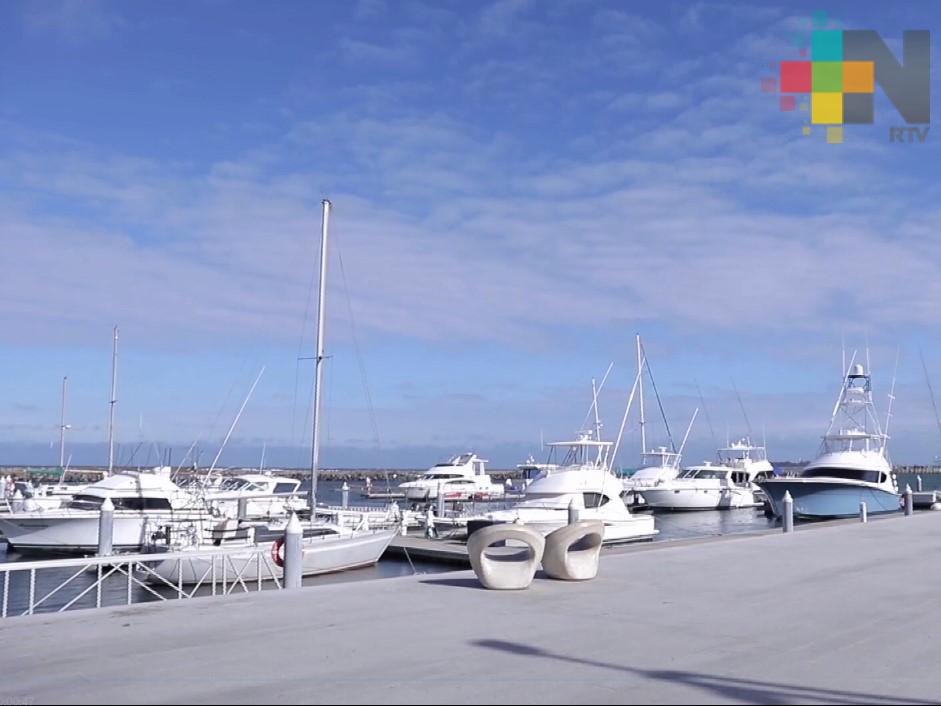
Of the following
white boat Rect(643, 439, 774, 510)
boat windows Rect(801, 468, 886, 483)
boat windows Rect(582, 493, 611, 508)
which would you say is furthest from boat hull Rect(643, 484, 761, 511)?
boat windows Rect(582, 493, 611, 508)

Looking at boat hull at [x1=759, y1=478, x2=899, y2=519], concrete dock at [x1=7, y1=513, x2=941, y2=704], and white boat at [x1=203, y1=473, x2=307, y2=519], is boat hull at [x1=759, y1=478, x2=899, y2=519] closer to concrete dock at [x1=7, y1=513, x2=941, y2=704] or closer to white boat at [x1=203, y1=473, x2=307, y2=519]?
white boat at [x1=203, y1=473, x2=307, y2=519]

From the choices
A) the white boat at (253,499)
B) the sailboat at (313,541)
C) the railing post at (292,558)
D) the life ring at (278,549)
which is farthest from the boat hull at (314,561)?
the railing post at (292,558)

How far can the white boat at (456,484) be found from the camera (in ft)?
212

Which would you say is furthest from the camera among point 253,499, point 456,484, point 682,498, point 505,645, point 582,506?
point 456,484

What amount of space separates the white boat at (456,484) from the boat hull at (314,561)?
118 feet

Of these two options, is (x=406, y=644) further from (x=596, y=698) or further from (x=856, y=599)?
(x=856, y=599)

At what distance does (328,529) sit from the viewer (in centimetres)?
2636

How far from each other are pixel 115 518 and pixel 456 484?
124ft

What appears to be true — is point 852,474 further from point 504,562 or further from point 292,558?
point 292,558

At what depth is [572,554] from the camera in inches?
539

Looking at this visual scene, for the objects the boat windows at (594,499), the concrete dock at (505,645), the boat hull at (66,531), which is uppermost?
the boat windows at (594,499)

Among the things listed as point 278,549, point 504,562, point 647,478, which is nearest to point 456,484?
point 647,478

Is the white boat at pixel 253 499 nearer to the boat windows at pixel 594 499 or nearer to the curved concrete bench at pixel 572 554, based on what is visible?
the boat windows at pixel 594 499

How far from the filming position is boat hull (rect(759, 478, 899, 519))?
41719 millimetres
